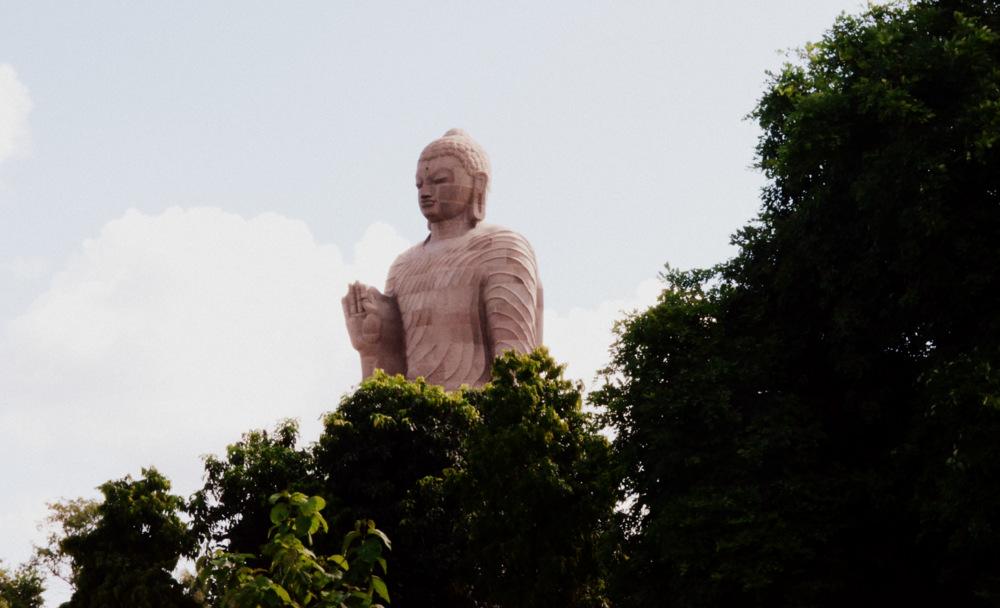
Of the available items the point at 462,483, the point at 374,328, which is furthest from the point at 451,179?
the point at 462,483

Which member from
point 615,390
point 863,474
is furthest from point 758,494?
point 615,390

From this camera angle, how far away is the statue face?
93.3 ft

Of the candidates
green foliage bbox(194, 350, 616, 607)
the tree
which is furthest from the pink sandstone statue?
the tree

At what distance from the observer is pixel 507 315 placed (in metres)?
27.3

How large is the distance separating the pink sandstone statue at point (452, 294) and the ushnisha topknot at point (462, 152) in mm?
19

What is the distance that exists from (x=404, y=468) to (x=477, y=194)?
28.3 feet

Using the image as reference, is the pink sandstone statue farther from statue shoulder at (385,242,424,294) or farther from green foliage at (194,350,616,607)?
green foliage at (194,350,616,607)

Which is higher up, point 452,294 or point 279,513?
point 452,294

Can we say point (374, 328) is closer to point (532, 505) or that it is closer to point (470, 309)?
point (470, 309)

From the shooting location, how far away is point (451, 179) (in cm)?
2845

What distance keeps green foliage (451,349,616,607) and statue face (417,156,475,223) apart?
899 cm

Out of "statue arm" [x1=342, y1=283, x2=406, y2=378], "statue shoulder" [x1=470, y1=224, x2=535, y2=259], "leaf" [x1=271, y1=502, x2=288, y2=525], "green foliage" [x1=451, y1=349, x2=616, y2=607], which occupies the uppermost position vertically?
"statue shoulder" [x1=470, y1=224, x2=535, y2=259]

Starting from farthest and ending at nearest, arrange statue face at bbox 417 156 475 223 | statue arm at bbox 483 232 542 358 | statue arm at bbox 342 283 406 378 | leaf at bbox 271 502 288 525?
statue face at bbox 417 156 475 223
statue arm at bbox 342 283 406 378
statue arm at bbox 483 232 542 358
leaf at bbox 271 502 288 525

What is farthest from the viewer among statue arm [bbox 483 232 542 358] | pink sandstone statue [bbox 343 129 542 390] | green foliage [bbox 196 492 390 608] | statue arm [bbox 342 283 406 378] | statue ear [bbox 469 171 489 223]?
statue ear [bbox 469 171 489 223]
